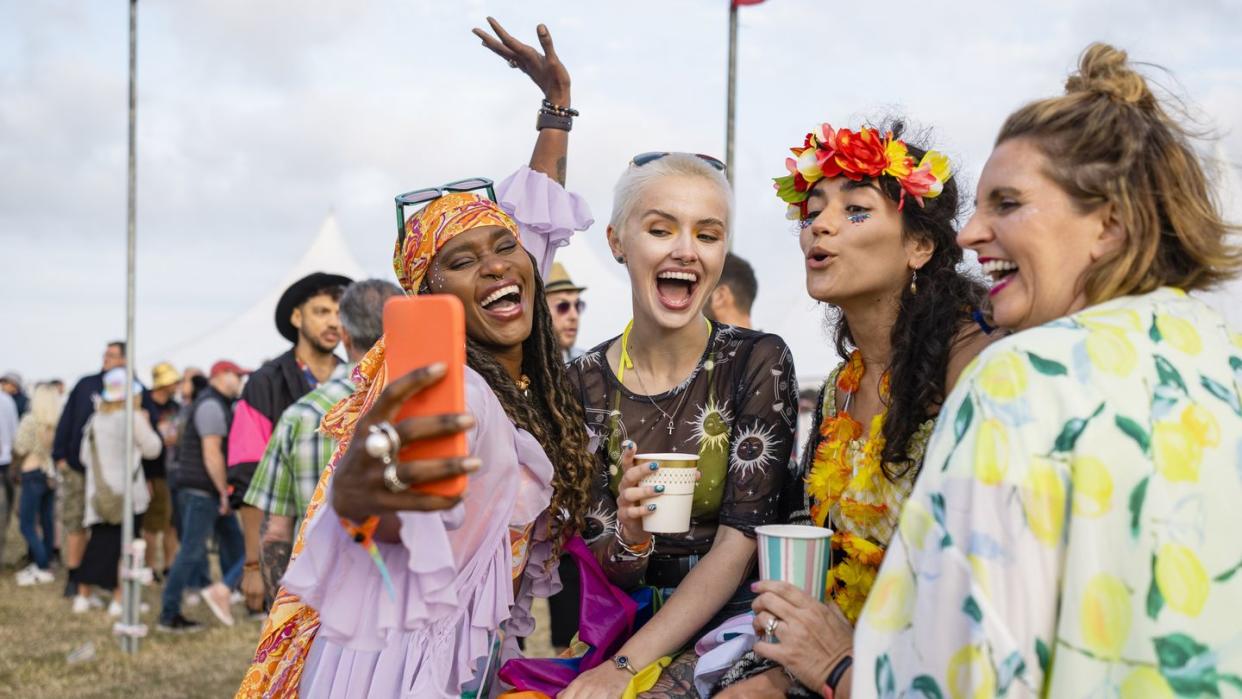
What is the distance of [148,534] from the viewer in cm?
1169

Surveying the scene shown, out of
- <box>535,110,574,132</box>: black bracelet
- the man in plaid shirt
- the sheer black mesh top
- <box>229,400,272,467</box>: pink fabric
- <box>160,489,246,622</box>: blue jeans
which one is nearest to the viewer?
the sheer black mesh top

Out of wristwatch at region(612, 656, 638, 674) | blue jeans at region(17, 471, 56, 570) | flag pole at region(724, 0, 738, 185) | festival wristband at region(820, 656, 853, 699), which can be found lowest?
blue jeans at region(17, 471, 56, 570)

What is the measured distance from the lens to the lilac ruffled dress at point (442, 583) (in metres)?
2.27

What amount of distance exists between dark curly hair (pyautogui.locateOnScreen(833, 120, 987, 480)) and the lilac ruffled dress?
3.01 ft

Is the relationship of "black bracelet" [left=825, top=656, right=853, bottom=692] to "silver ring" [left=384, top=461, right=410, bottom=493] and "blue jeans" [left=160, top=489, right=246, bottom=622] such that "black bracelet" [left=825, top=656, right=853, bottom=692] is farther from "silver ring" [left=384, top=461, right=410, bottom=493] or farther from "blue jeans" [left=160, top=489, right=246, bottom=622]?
"blue jeans" [left=160, top=489, right=246, bottom=622]

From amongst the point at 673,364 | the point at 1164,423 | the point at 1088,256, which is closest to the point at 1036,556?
the point at 1164,423

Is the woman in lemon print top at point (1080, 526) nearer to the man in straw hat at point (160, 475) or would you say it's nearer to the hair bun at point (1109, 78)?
the hair bun at point (1109, 78)

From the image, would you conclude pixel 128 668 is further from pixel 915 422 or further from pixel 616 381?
pixel 915 422

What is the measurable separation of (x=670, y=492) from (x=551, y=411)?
1.76 ft

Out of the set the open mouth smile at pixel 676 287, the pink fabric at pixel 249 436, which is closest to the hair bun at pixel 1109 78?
the open mouth smile at pixel 676 287

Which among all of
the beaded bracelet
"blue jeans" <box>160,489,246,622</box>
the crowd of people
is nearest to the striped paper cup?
the crowd of people

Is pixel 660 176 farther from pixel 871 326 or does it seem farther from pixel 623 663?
pixel 623 663

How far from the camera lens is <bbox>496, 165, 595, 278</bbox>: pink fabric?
3.61 m

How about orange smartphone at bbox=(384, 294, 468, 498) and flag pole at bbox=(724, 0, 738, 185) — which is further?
flag pole at bbox=(724, 0, 738, 185)
